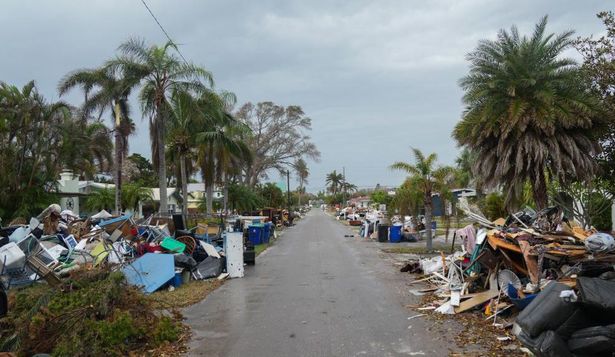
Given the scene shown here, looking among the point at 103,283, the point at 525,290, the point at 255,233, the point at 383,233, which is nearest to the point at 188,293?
the point at 103,283

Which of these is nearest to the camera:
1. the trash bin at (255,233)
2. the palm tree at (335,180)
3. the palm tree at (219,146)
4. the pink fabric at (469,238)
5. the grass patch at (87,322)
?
the grass patch at (87,322)

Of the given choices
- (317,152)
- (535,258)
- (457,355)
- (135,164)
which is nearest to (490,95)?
(535,258)

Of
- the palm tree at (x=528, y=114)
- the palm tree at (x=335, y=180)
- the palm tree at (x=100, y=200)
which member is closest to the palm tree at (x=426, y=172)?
the palm tree at (x=528, y=114)

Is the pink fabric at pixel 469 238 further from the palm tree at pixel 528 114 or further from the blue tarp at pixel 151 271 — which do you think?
the blue tarp at pixel 151 271

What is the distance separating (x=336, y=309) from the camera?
10055 mm

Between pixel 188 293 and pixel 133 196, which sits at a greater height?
pixel 133 196

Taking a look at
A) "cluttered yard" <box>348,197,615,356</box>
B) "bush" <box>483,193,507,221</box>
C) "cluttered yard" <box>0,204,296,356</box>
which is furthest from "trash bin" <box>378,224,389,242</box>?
"cluttered yard" <box>348,197,615,356</box>

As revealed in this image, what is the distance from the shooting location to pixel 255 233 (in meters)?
28.4

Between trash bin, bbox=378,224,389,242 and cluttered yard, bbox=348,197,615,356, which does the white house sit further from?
cluttered yard, bbox=348,197,615,356

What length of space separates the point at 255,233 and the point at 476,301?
65.0 feet

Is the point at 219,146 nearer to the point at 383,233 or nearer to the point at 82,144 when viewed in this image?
the point at 82,144

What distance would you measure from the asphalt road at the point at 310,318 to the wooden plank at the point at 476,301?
2.79 ft

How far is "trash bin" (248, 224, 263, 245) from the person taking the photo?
2813 cm

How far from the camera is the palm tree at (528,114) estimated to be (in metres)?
15.9
